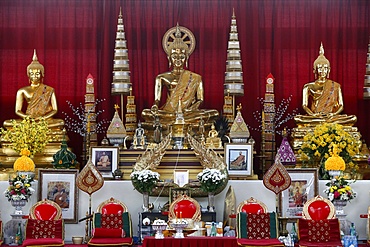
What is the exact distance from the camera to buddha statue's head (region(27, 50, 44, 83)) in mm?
12219

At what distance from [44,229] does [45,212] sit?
1.08 ft

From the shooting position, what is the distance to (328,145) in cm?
1121

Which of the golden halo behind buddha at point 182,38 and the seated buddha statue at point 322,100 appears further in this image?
the golden halo behind buddha at point 182,38

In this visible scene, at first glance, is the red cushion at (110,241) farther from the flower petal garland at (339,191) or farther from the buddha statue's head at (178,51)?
the buddha statue's head at (178,51)

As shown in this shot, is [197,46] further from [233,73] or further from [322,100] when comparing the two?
[322,100]

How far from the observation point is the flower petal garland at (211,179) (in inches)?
401

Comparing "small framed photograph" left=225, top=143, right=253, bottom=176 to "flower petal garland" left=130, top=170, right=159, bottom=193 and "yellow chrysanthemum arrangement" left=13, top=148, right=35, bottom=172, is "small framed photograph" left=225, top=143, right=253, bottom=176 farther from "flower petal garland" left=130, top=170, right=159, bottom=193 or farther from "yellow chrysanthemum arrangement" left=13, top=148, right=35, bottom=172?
"yellow chrysanthemum arrangement" left=13, top=148, right=35, bottom=172

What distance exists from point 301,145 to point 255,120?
4.40ft

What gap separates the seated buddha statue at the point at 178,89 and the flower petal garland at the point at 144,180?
1.74m

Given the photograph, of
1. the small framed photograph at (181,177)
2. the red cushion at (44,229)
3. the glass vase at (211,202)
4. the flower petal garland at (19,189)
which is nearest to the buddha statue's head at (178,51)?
the small framed photograph at (181,177)

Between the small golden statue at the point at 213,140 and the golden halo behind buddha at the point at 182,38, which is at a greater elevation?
the golden halo behind buddha at the point at 182,38

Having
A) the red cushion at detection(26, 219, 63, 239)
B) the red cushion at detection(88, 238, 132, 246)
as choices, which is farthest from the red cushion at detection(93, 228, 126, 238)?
the red cushion at detection(26, 219, 63, 239)

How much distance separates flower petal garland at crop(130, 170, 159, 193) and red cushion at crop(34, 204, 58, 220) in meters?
0.91

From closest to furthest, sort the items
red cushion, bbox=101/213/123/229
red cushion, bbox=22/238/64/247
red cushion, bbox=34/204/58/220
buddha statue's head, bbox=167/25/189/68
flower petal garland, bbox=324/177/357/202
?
red cushion, bbox=22/238/64/247
red cushion, bbox=101/213/123/229
red cushion, bbox=34/204/58/220
flower petal garland, bbox=324/177/357/202
buddha statue's head, bbox=167/25/189/68
